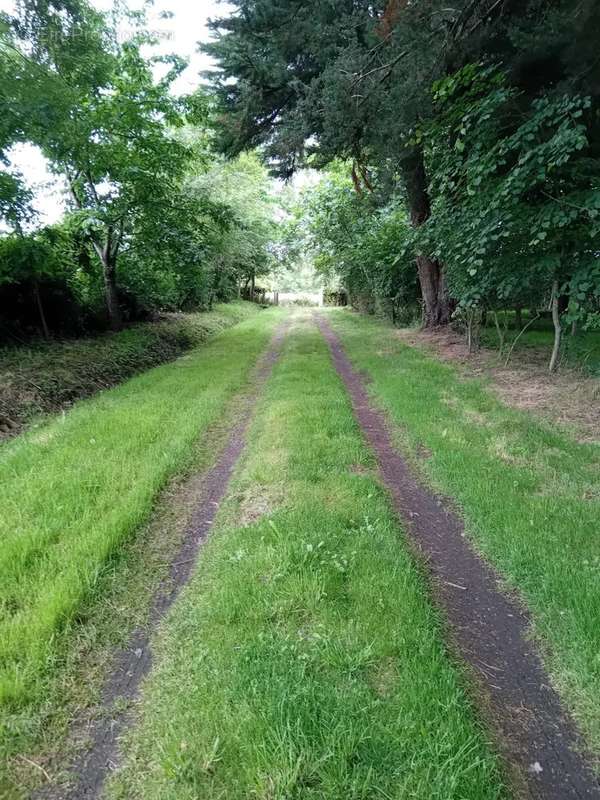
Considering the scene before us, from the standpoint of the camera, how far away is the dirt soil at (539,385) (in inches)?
219

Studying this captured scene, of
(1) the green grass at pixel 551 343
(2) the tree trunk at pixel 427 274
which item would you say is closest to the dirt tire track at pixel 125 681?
(1) the green grass at pixel 551 343

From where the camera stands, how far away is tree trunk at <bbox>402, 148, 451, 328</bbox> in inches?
489

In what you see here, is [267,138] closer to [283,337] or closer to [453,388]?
[283,337]

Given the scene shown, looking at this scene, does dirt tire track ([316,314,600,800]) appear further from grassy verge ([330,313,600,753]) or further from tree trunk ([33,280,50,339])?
tree trunk ([33,280,50,339])

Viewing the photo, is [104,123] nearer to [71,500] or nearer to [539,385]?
[71,500]

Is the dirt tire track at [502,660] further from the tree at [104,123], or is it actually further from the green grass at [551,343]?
the tree at [104,123]

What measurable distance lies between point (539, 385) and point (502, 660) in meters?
5.79

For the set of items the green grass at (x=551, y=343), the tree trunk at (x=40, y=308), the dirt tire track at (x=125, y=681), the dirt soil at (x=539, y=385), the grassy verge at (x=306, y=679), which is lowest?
the dirt tire track at (x=125, y=681)

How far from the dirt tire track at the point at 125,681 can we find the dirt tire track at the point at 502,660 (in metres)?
1.62

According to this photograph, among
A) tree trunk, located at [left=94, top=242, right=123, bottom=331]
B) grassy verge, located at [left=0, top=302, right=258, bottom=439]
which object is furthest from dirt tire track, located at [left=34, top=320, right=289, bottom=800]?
tree trunk, located at [left=94, top=242, right=123, bottom=331]

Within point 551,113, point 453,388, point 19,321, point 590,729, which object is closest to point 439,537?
point 590,729

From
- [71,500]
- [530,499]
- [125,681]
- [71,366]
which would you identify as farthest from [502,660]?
[71,366]

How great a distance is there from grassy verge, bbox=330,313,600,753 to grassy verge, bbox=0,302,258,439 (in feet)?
16.8

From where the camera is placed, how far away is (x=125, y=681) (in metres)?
2.17
